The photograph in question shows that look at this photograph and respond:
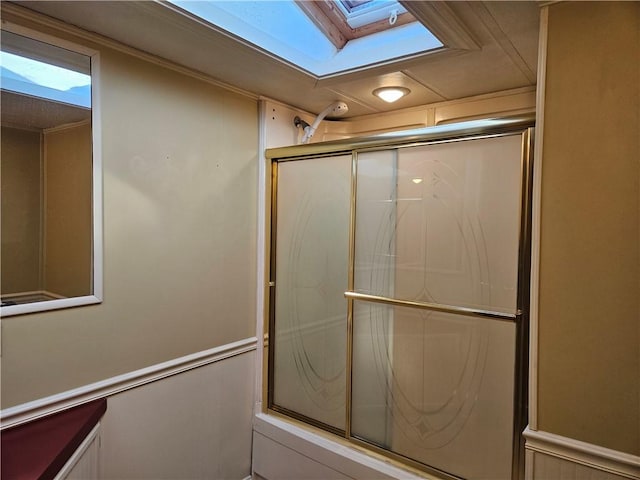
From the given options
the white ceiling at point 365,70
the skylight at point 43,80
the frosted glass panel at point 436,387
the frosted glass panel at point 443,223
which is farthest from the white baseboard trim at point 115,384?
the white ceiling at point 365,70

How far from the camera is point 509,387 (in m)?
1.53

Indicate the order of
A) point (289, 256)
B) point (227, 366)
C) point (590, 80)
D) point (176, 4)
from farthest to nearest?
1. point (289, 256)
2. point (227, 366)
3. point (176, 4)
4. point (590, 80)

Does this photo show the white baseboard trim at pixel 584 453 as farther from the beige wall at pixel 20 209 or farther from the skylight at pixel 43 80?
the skylight at pixel 43 80

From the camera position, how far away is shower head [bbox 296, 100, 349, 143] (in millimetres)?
2246

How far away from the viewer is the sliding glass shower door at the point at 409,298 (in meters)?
1.54

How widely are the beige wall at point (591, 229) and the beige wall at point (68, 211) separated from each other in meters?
1.62

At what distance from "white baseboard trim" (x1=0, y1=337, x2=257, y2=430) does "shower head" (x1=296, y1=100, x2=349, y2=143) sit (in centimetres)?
121

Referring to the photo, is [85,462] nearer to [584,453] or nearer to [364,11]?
[584,453]

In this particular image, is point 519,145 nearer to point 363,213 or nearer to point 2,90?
point 363,213


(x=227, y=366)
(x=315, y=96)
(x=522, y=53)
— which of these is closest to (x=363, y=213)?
(x=315, y=96)

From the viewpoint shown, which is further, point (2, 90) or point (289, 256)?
point (289, 256)

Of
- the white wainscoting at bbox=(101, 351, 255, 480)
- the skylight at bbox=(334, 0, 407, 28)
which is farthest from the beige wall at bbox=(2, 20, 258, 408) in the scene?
the skylight at bbox=(334, 0, 407, 28)

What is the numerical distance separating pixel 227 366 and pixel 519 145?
1694mm

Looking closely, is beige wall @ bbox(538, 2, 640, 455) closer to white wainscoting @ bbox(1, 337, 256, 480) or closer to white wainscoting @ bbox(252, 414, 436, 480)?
white wainscoting @ bbox(252, 414, 436, 480)
